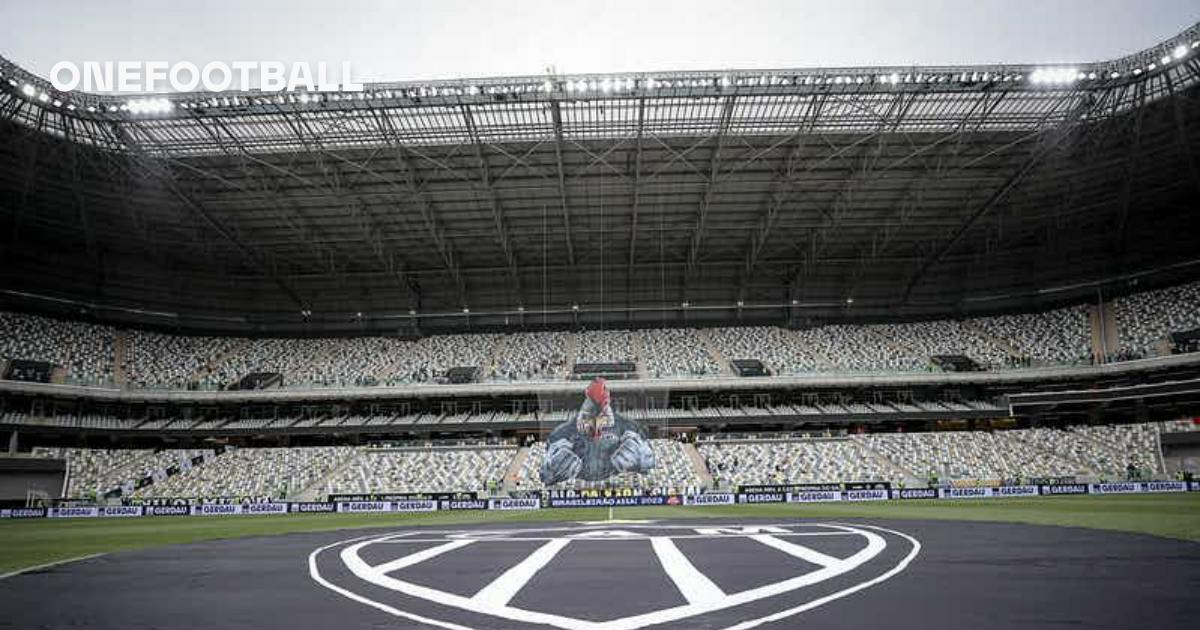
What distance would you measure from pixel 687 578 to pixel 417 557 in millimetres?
5963

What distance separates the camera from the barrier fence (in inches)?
1729

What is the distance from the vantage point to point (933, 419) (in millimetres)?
60156

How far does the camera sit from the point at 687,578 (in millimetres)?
9000

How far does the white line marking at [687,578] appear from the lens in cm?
744

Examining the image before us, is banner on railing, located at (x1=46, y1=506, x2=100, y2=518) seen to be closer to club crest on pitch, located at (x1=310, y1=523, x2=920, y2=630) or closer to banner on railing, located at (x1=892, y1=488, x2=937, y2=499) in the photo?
club crest on pitch, located at (x1=310, y1=523, x2=920, y2=630)

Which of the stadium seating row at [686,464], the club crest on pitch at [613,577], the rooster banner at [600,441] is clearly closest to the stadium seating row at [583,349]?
the stadium seating row at [686,464]

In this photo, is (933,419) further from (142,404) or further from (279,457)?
(142,404)

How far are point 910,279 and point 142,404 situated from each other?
72.0m

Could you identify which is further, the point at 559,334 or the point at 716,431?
the point at 559,334

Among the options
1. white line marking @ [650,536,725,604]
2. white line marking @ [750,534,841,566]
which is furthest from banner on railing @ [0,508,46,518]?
white line marking @ [750,534,841,566]

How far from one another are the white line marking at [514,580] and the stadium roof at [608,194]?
110ft

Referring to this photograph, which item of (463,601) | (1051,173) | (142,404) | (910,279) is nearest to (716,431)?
(910,279)

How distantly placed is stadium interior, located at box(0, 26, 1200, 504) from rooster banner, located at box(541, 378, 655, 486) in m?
1.52

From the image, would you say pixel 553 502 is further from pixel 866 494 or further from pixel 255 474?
pixel 255 474
